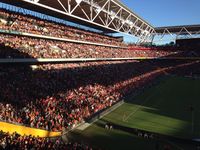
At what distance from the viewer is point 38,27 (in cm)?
5028

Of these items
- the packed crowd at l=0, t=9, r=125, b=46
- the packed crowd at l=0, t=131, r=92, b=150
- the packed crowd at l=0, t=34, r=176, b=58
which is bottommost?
the packed crowd at l=0, t=131, r=92, b=150

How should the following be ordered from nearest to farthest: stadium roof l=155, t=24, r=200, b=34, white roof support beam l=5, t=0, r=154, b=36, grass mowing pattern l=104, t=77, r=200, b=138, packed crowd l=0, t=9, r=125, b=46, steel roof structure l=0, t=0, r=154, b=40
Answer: grass mowing pattern l=104, t=77, r=200, b=138 < packed crowd l=0, t=9, r=125, b=46 < steel roof structure l=0, t=0, r=154, b=40 < white roof support beam l=5, t=0, r=154, b=36 < stadium roof l=155, t=24, r=200, b=34

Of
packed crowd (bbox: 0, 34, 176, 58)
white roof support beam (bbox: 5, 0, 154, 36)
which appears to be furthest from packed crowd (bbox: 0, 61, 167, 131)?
white roof support beam (bbox: 5, 0, 154, 36)

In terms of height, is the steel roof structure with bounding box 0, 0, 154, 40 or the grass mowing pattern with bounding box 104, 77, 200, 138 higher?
the steel roof structure with bounding box 0, 0, 154, 40

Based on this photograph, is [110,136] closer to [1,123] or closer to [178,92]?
[1,123]

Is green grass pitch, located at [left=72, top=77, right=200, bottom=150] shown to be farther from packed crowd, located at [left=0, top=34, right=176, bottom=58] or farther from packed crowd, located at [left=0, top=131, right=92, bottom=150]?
packed crowd, located at [left=0, top=34, right=176, bottom=58]

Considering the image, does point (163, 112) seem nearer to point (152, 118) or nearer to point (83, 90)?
point (152, 118)

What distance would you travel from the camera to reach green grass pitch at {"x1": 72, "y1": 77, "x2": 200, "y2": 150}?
89.6 ft

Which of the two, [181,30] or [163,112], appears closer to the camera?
[163,112]

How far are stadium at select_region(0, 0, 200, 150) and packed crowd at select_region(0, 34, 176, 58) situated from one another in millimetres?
173

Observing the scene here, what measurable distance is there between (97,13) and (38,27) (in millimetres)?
17303

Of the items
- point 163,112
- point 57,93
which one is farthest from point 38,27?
point 163,112

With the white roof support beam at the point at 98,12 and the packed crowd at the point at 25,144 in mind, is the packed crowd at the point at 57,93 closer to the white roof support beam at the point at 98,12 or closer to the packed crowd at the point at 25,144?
the packed crowd at the point at 25,144

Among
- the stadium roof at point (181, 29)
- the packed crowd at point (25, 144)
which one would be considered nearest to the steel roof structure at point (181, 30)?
the stadium roof at point (181, 29)
